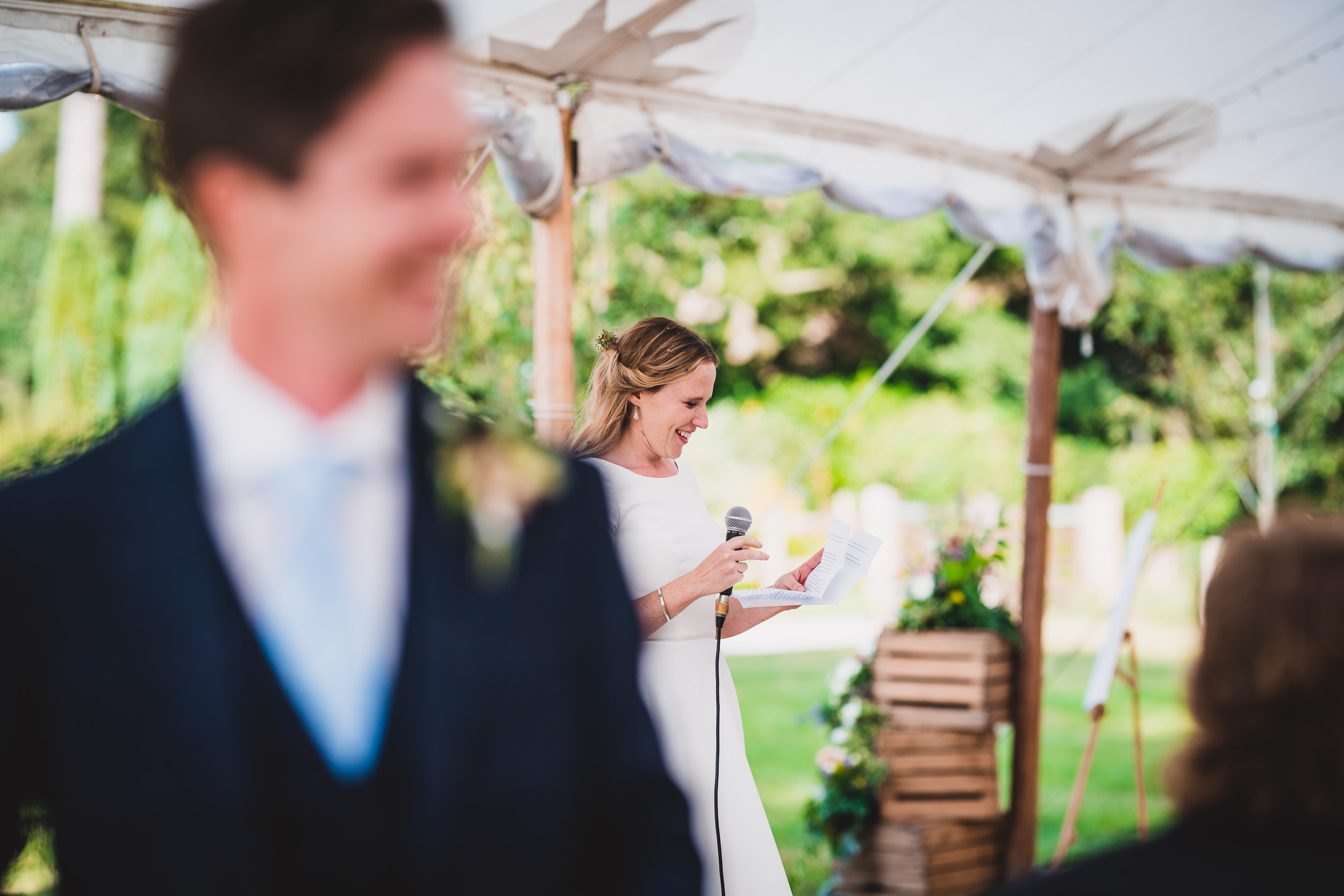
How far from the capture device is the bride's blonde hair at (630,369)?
7.56ft

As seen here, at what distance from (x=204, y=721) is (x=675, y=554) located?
1641 mm

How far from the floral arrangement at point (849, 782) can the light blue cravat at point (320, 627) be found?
3180 millimetres

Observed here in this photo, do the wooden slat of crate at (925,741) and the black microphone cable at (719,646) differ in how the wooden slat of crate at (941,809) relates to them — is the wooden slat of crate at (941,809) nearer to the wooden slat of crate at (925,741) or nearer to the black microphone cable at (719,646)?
the wooden slat of crate at (925,741)

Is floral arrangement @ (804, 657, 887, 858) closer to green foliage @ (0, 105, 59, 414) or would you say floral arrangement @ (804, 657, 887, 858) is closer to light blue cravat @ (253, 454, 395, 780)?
light blue cravat @ (253, 454, 395, 780)

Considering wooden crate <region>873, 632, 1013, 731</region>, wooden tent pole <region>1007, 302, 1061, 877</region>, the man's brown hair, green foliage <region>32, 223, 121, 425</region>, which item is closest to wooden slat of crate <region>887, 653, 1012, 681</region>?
wooden crate <region>873, 632, 1013, 731</region>

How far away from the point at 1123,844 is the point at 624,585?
0.54m

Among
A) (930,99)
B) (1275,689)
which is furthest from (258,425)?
(930,99)

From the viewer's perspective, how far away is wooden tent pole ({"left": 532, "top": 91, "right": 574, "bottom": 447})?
3.03 meters

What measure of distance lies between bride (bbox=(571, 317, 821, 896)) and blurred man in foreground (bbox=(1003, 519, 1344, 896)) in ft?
3.91

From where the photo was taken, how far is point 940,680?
3.88 metres

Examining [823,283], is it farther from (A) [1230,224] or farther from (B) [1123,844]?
(B) [1123,844]

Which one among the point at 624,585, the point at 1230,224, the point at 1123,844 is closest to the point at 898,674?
the point at 1230,224

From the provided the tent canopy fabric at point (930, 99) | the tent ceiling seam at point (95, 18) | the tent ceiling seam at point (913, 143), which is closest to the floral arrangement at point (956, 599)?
the tent canopy fabric at point (930, 99)

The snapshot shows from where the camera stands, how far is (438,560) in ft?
2.56
